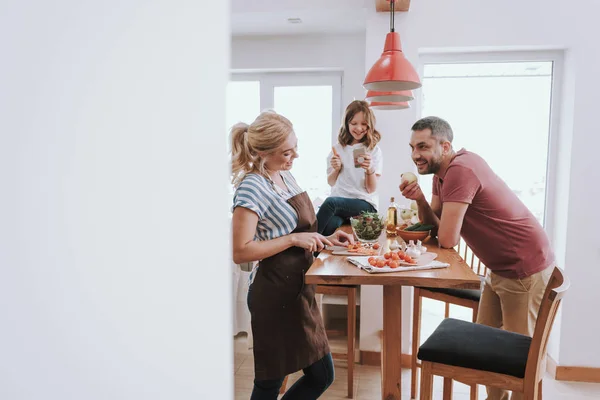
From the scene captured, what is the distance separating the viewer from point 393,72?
6.88 feet

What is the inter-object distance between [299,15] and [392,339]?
253 centimetres

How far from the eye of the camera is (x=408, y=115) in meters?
3.07

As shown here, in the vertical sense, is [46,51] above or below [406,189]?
above

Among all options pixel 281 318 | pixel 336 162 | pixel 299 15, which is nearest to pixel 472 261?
pixel 336 162

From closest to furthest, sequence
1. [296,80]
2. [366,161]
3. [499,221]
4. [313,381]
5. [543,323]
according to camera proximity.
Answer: [543,323]
[313,381]
[499,221]
[366,161]
[296,80]

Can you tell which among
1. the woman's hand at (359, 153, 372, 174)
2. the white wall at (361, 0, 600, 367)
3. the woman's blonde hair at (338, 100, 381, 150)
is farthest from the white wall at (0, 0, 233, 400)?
the white wall at (361, 0, 600, 367)

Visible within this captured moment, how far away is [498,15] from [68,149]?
322 cm

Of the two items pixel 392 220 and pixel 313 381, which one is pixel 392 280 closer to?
pixel 313 381

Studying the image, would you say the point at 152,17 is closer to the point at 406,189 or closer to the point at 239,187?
the point at 239,187

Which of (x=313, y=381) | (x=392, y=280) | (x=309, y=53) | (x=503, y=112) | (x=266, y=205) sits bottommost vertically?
(x=313, y=381)

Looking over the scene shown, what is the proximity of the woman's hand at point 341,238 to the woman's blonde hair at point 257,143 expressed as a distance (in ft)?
1.79

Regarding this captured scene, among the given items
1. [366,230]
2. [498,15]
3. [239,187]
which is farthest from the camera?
[498,15]

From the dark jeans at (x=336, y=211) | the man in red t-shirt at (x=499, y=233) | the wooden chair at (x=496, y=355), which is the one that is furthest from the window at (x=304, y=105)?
the wooden chair at (x=496, y=355)

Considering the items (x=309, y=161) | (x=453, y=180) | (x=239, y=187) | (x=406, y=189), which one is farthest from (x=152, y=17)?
(x=309, y=161)
